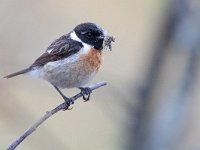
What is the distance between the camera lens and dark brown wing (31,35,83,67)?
6129 mm

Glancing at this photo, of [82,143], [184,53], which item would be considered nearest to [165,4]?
[184,53]

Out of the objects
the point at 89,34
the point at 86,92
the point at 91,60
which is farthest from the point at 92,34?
the point at 86,92

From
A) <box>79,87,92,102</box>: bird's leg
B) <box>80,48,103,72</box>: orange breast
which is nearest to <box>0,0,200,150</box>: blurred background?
<box>79,87,92,102</box>: bird's leg

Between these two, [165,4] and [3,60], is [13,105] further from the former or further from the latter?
[165,4]

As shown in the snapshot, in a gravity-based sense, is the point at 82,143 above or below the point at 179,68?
below

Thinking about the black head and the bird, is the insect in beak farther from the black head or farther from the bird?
the black head

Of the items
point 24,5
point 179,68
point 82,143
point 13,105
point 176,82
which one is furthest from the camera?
point 82,143

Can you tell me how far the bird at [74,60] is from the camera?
19.5 ft

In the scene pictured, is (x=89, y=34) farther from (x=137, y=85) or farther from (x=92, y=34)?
(x=137, y=85)

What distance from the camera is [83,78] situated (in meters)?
5.93

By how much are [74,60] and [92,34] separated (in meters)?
0.25

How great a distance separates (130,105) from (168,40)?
1.88ft

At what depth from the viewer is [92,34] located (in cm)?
607

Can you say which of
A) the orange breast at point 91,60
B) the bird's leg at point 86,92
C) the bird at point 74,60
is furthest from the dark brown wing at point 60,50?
the bird's leg at point 86,92
